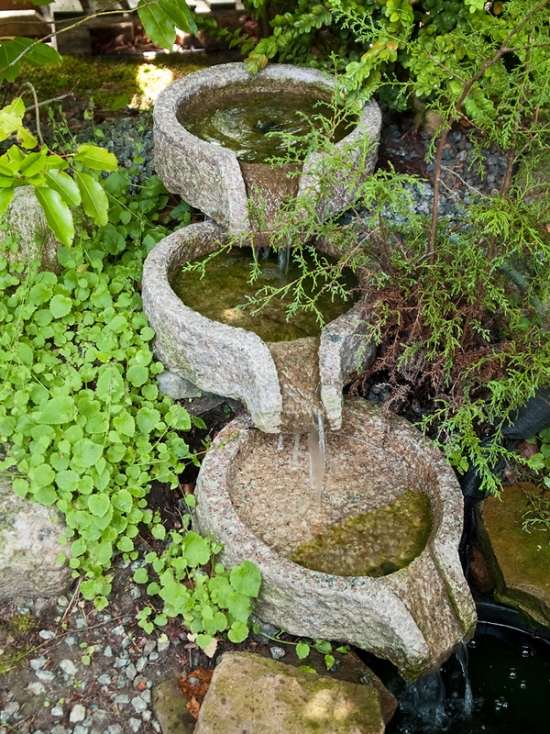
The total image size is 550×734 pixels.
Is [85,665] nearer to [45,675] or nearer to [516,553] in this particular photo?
[45,675]

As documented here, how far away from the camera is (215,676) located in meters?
3.27

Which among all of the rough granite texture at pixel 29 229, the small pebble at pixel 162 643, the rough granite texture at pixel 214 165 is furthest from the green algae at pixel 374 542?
the rough granite texture at pixel 29 229

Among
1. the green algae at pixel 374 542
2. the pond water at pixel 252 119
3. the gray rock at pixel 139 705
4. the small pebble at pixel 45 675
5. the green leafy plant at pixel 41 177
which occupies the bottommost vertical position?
the gray rock at pixel 139 705

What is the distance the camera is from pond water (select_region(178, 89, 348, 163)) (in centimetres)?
482

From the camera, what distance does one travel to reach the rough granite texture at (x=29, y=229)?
165 inches

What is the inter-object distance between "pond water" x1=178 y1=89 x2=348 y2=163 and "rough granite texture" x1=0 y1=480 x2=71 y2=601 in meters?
2.25

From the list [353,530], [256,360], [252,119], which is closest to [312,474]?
[353,530]

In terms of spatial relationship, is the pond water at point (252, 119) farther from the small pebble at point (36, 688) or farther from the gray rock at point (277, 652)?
the small pebble at point (36, 688)

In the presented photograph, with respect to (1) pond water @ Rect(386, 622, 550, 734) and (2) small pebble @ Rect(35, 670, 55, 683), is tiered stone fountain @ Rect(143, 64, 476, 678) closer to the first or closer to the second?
(1) pond water @ Rect(386, 622, 550, 734)

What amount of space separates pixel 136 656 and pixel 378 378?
1.91 meters

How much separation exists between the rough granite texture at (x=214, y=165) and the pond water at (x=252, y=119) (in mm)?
134

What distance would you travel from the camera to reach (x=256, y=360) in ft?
12.2

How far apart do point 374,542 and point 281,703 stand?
899 millimetres

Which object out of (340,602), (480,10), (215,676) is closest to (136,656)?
(215,676)
